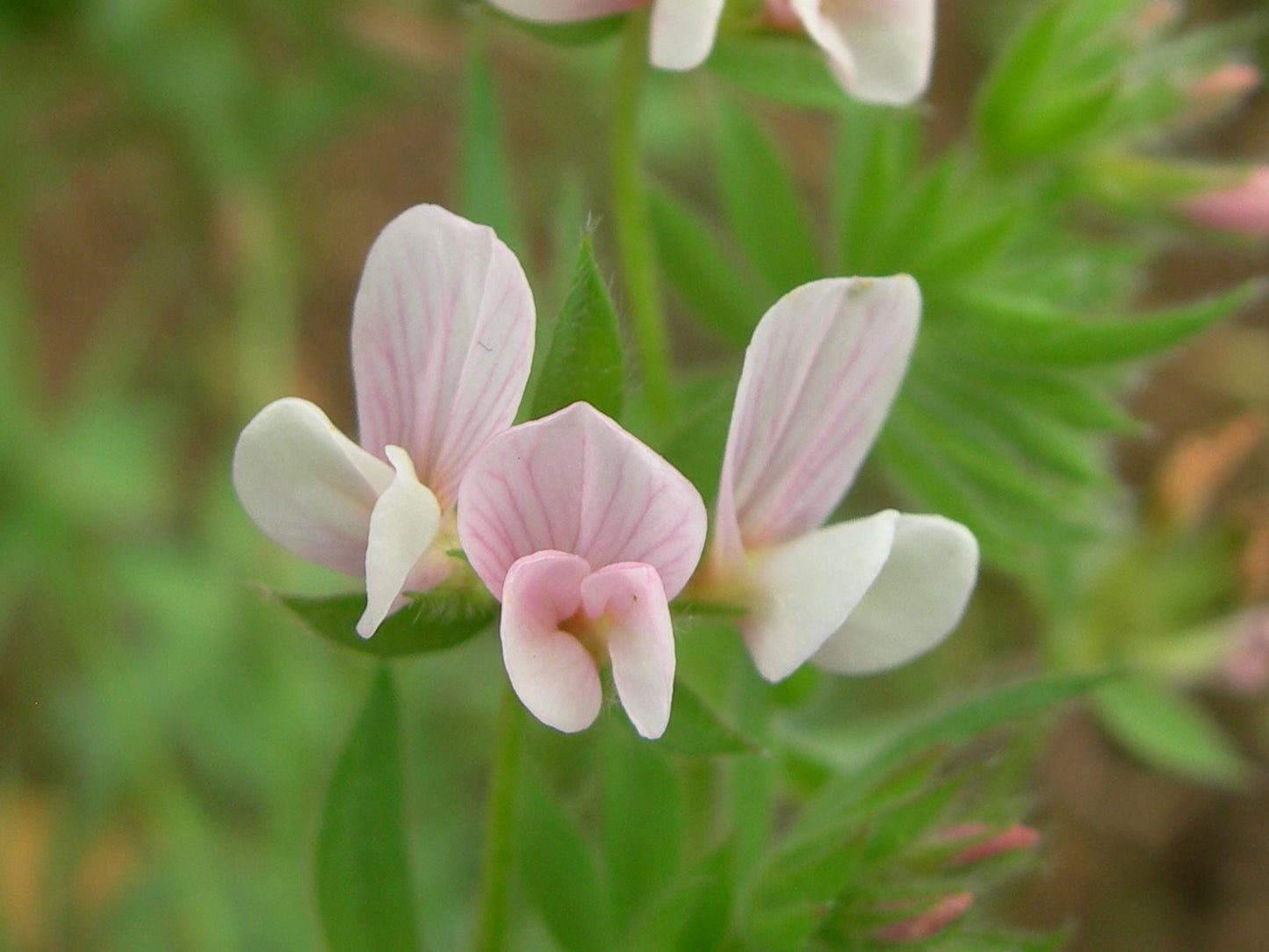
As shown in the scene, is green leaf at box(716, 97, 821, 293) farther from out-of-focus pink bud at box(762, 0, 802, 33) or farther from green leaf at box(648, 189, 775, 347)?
out-of-focus pink bud at box(762, 0, 802, 33)

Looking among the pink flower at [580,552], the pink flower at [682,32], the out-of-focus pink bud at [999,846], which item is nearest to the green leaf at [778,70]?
the pink flower at [682,32]

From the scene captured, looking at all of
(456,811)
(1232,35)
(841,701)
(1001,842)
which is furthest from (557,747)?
(841,701)

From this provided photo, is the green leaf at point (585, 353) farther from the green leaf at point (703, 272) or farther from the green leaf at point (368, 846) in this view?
the green leaf at point (703, 272)

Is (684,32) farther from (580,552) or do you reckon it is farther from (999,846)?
(999,846)

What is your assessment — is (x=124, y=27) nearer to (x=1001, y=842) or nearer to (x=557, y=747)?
(x=557, y=747)

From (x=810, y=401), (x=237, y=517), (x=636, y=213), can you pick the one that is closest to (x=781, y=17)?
(x=636, y=213)

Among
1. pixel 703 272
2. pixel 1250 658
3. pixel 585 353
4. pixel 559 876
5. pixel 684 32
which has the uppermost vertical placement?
pixel 684 32

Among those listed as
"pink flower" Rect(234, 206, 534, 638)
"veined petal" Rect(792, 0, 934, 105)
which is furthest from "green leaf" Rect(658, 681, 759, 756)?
"veined petal" Rect(792, 0, 934, 105)
